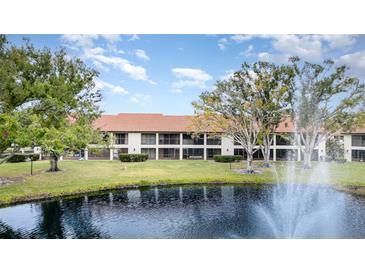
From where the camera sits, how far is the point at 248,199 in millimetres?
12375

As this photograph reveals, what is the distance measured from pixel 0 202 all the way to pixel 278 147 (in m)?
20.5

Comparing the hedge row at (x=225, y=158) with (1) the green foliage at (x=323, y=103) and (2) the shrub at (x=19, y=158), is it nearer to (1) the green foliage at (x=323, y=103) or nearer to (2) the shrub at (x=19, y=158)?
(1) the green foliage at (x=323, y=103)

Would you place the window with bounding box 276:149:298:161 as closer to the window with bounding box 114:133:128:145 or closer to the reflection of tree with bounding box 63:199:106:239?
the window with bounding box 114:133:128:145

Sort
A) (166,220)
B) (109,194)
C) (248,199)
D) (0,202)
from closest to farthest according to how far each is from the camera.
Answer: (166,220) < (0,202) < (248,199) < (109,194)

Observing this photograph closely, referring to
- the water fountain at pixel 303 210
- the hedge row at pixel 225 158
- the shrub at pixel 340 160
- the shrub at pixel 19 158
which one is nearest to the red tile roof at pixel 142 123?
the hedge row at pixel 225 158

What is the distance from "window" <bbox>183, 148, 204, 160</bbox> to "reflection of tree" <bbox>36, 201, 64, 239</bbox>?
13830mm

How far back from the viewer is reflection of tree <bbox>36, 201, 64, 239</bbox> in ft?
28.7

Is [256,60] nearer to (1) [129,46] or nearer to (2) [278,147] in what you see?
(1) [129,46]

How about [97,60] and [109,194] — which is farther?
[97,60]

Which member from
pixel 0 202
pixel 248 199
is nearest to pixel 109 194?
pixel 0 202

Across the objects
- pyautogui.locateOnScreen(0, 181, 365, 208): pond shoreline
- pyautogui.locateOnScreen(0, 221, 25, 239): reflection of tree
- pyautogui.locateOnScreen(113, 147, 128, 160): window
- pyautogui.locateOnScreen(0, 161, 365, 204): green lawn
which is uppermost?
pyautogui.locateOnScreen(113, 147, 128, 160): window

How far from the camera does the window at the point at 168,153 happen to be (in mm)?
24094

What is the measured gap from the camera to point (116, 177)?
15.8 m

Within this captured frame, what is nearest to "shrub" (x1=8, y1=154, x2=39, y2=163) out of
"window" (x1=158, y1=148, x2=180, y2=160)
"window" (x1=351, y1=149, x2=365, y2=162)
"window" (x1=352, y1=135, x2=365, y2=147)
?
"window" (x1=158, y1=148, x2=180, y2=160)
